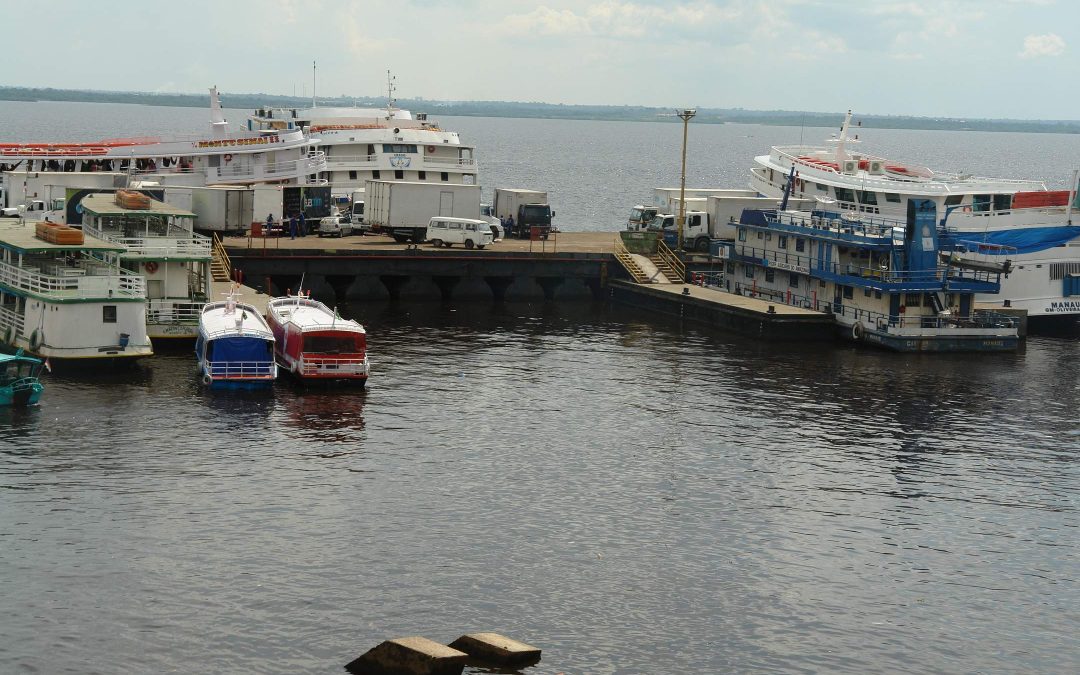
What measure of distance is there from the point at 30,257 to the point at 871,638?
41.9 m

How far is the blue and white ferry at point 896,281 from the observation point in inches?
2830

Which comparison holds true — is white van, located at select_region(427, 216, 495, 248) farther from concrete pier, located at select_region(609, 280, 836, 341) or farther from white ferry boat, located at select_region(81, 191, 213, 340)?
→ white ferry boat, located at select_region(81, 191, 213, 340)

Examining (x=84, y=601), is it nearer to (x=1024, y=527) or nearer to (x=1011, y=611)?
(x=1011, y=611)

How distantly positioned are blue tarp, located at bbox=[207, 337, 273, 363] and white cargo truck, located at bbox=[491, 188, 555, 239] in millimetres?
39768

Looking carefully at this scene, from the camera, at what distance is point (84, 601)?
3450 cm

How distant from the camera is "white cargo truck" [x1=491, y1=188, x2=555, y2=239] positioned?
95.2 meters

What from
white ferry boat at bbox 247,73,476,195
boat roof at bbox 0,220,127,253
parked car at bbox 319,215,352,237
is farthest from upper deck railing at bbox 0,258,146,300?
white ferry boat at bbox 247,73,476,195

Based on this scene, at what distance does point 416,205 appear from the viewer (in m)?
88.1

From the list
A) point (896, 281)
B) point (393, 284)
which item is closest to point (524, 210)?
point (393, 284)

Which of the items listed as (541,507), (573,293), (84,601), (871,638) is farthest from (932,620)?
(573,293)

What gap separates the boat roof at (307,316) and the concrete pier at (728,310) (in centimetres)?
2326

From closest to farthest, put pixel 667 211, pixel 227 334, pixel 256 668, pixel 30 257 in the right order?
1. pixel 256 668
2. pixel 227 334
3. pixel 30 257
4. pixel 667 211

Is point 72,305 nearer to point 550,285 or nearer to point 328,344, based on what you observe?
point 328,344

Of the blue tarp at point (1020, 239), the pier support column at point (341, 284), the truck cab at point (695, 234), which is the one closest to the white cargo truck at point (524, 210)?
the truck cab at point (695, 234)
